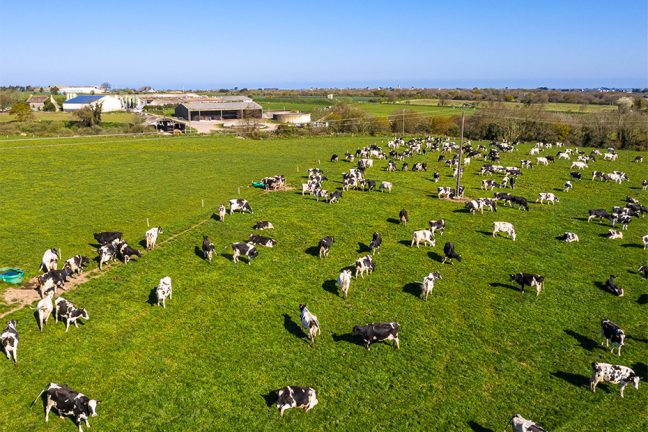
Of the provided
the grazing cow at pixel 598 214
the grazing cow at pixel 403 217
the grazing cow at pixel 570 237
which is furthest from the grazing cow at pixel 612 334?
the grazing cow at pixel 598 214

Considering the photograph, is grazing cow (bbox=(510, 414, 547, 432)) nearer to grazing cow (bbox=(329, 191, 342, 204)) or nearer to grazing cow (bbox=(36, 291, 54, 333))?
grazing cow (bbox=(36, 291, 54, 333))

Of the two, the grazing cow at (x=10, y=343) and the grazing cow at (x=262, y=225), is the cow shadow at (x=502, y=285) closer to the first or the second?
the grazing cow at (x=262, y=225)

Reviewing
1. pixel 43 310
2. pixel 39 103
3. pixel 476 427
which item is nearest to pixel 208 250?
pixel 43 310

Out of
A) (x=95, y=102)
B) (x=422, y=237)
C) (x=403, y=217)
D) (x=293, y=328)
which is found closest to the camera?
(x=293, y=328)

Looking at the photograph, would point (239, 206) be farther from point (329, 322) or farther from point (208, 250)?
point (329, 322)

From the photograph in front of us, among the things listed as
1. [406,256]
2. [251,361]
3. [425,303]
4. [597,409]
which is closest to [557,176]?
[406,256]

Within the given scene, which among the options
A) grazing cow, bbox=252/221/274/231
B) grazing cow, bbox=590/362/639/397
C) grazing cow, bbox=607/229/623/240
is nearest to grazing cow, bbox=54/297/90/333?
grazing cow, bbox=252/221/274/231
